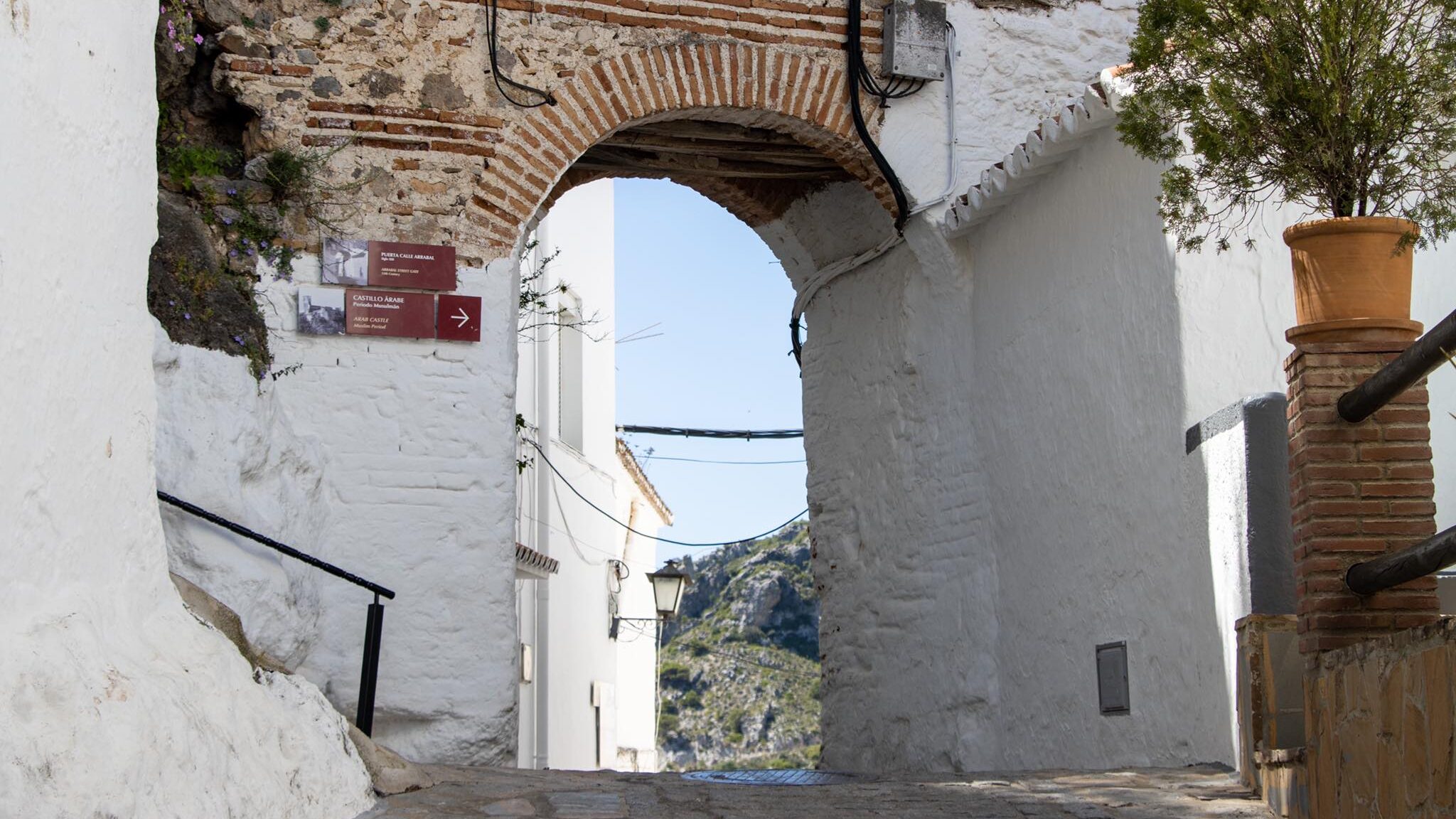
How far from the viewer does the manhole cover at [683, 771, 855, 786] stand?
6.15 m

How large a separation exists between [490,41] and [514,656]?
2890mm

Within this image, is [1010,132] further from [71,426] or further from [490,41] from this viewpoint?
[71,426]

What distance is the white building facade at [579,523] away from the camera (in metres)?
12.2

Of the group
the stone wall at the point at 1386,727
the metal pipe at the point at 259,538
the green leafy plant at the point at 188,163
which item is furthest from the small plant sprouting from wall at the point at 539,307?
the stone wall at the point at 1386,727

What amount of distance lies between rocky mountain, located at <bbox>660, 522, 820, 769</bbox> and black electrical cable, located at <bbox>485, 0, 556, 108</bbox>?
71.1 feet

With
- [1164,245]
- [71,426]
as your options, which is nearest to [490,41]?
[1164,245]

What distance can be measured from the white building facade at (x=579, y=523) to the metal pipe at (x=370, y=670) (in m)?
4.32

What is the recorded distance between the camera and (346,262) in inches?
279

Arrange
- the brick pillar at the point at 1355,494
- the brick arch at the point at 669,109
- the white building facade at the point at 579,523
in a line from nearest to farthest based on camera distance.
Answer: the brick pillar at the point at 1355,494, the brick arch at the point at 669,109, the white building facade at the point at 579,523

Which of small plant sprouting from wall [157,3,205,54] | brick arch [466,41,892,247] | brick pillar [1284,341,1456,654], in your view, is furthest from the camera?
brick arch [466,41,892,247]

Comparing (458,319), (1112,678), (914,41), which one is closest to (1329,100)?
(1112,678)

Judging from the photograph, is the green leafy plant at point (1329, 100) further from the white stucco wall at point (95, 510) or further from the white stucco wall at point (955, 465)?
the white stucco wall at point (95, 510)

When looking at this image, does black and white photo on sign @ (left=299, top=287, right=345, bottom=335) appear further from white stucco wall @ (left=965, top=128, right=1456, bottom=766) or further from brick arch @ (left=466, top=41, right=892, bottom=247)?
white stucco wall @ (left=965, top=128, right=1456, bottom=766)

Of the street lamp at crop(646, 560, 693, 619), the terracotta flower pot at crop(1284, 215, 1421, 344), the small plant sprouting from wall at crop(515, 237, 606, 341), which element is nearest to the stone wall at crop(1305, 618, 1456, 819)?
the terracotta flower pot at crop(1284, 215, 1421, 344)
